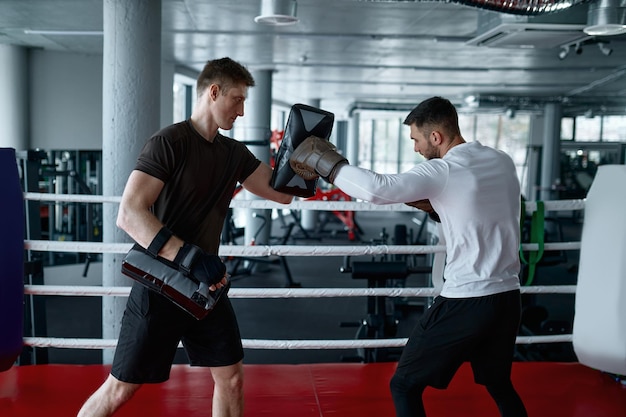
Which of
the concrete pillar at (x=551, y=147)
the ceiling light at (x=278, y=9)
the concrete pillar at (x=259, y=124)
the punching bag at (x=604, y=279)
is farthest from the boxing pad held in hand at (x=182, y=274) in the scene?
the concrete pillar at (x=551, y=147)

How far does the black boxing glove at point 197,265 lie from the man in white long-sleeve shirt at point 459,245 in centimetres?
47

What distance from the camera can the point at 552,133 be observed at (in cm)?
1488

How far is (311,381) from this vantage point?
3059 mm

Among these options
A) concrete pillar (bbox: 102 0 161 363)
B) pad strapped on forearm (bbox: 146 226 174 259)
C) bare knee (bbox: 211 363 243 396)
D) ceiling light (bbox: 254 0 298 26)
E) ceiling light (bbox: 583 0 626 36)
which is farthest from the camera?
ceiling light (bbox: 583 0 626 36)

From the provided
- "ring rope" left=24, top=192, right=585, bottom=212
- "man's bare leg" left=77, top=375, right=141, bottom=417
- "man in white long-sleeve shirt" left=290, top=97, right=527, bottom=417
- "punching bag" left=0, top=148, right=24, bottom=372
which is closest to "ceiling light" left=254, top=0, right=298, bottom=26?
"ring rope" left=24, top=192, right=585, bottom=212

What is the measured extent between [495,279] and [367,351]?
2.03 metres

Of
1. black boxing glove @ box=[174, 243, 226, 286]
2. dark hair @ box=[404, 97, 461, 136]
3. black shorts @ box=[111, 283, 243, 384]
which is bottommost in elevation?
black shorts @ box=[111, 283, 243, 384]

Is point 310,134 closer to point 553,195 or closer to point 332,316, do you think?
point 332,316

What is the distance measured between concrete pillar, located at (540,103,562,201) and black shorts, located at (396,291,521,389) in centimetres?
1355

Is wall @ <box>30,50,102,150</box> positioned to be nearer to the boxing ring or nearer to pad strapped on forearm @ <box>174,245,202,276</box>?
the boxing ring

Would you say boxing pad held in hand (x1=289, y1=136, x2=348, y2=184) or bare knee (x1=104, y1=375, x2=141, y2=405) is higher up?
boxing pad held in hand (x1=289, y1=136, x2=348, y2=184)

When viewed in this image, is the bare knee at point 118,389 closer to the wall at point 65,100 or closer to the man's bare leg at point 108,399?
the man's bare leg at point 108,399

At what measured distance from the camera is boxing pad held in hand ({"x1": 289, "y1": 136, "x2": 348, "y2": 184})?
204cm

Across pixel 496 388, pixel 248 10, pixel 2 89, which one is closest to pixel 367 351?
pixel 496 388
